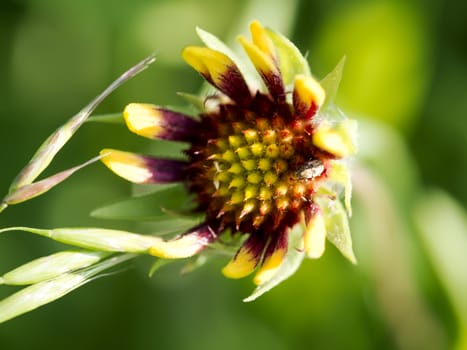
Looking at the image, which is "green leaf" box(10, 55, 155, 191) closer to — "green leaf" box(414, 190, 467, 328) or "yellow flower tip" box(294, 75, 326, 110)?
"yellow flower tip" box(294, 75, 326, 110)

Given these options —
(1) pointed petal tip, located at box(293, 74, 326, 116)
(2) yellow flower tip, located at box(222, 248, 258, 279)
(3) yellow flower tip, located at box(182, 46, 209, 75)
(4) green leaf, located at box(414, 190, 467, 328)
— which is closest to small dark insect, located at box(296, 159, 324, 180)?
(1) pointed petal tip, located at box(293, 74, 326, 116)

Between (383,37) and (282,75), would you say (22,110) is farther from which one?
(282,75)

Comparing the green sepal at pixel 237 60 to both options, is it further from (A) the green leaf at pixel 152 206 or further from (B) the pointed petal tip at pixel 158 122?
(A) the green leaf at pixel 152 206

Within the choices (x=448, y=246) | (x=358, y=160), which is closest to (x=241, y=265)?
(x=358, y=160)

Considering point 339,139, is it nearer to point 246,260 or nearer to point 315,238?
point 315,238

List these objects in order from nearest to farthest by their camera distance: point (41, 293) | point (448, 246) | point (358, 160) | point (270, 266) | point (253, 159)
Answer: point (41, 293), point (270, 266), point (253, 159), point (358, 160), point (448, 246)

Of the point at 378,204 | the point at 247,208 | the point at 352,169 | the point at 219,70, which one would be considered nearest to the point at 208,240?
the point at 247,208
